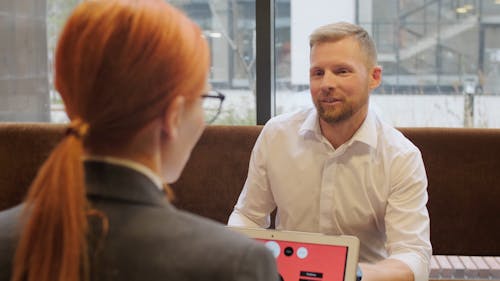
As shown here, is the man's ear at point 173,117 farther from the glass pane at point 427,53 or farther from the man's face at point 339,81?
the glass pane at point 427,53

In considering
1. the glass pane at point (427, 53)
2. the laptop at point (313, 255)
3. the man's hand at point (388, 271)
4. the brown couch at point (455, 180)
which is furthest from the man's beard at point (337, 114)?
the glass pane at point (427, 53)

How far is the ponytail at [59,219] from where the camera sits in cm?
67

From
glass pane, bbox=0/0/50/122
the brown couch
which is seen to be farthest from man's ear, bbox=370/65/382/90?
glass pane, bbox=0/0/50/122

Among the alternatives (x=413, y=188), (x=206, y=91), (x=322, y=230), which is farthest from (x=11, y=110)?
(x=206, y=91)

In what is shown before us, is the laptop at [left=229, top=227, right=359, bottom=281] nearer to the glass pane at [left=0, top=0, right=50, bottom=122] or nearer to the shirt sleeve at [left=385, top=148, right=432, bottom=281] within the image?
the shirt sleeve at [left=385, top=148, right=432, bottom=281]

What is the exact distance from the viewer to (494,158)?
265 centimetres

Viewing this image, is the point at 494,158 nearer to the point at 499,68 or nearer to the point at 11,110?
the point at 499,68

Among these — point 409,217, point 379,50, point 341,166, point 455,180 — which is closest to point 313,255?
point 409,217

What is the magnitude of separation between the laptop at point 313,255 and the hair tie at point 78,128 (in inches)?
30.9

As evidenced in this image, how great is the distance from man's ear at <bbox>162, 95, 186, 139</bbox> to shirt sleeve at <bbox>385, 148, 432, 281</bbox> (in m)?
1.18

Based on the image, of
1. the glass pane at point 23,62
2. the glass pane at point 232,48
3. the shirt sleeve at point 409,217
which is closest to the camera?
the shirt sleeve at point 409,217

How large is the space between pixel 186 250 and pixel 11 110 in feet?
9.77

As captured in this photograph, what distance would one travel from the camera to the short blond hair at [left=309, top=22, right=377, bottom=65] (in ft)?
6.70

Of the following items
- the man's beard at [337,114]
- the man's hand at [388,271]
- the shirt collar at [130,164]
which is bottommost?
the man's hand at [388,271]
